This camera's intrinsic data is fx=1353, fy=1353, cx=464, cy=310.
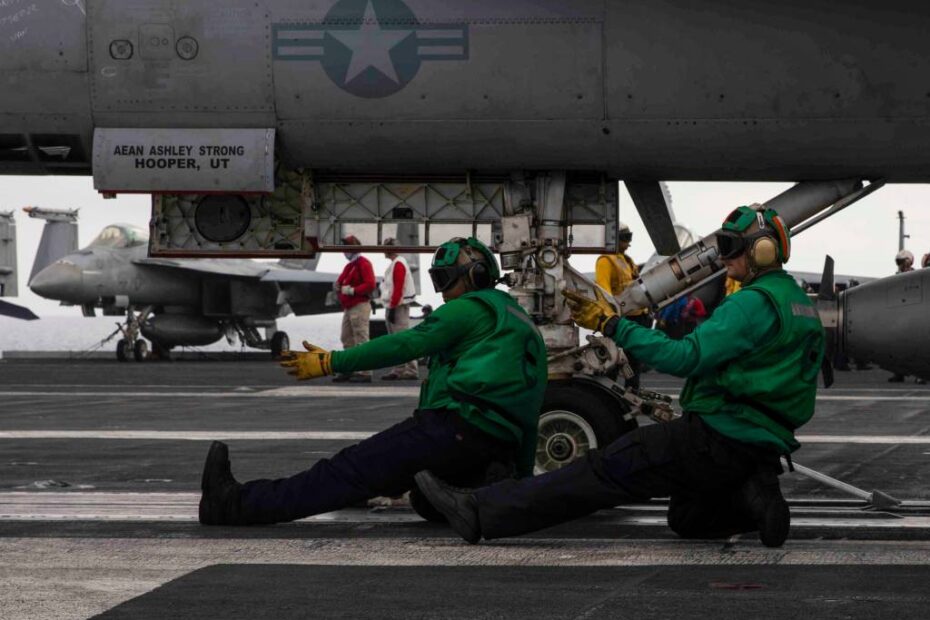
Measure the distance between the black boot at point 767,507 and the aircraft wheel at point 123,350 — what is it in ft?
93.4

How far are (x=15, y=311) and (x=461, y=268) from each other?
1118 inches

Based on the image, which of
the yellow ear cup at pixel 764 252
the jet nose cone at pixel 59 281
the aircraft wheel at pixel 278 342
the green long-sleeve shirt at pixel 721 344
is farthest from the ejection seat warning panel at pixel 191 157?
the aircraft wheel at pixel 278 342

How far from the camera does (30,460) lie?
10.6 metres

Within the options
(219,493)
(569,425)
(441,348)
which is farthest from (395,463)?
(569,425)

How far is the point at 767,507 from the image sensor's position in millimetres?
6227

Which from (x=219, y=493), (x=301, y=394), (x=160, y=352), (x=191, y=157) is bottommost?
(x=219, y=493)

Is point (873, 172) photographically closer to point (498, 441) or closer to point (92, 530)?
point (498, 441)

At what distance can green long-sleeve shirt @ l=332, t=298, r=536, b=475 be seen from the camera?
6.68 m

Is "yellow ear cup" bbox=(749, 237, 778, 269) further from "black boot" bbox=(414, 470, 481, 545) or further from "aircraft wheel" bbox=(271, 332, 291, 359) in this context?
"aircraft wheel" bbox=(271, 332, 291, 359)

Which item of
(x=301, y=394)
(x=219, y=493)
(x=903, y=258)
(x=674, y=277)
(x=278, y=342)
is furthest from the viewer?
(x=278, y=342)

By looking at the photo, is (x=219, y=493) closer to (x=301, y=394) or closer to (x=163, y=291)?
(x=301, y=394)

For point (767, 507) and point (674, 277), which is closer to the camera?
point (767, 507)

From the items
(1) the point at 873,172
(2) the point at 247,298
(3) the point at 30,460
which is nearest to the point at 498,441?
(1) the point at 873,172

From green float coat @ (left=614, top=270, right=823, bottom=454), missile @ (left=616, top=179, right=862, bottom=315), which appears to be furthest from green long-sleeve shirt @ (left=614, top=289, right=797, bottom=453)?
missile @ (left=616, top=179, right=862, bottom=315)
